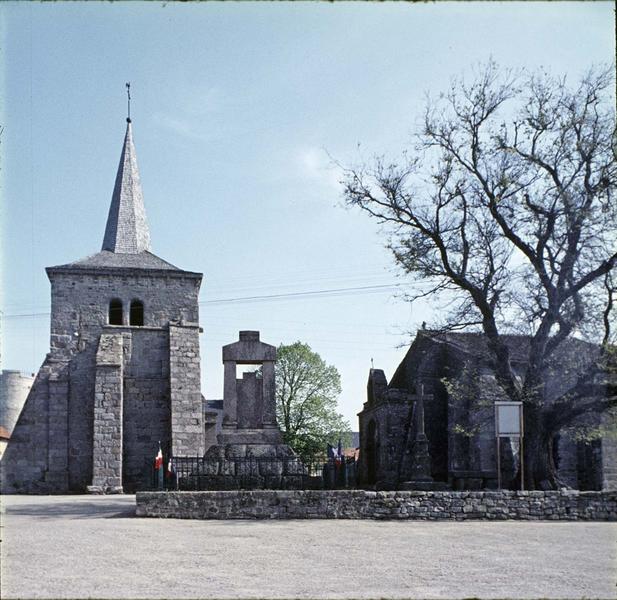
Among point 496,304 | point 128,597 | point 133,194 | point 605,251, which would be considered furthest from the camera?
point 133,194

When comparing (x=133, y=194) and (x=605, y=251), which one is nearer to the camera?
(x=605, y=251)

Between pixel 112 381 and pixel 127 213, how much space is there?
33.6 feet

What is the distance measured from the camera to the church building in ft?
101

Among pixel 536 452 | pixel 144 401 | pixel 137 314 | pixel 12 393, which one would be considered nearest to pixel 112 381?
pixel 144 401

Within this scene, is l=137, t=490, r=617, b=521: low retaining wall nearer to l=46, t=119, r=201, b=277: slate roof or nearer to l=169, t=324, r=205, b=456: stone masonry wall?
l=169, t=324, r=205, b=456: stone masonry wall

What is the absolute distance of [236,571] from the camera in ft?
29.4

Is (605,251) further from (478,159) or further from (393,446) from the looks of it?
(393,446)

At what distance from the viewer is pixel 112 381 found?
31.3 meters

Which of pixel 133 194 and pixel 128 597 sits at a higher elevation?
pixel 133 194

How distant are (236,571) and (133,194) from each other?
106ft

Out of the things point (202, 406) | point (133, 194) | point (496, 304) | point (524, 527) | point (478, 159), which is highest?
point (133, 194)

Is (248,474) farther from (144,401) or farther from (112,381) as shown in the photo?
(144,401)

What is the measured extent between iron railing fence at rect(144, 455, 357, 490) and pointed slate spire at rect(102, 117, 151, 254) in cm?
1992

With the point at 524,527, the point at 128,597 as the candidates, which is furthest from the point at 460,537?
the point at 128,597
